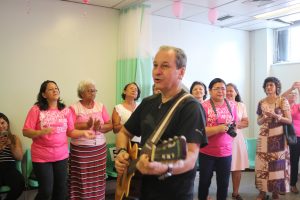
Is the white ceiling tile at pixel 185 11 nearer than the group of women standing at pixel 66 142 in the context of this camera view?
No

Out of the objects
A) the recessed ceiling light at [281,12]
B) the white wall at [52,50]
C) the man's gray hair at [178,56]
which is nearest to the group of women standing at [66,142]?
the white wall at [52,50]

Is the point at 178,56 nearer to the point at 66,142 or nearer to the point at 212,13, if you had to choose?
the point at 66,142

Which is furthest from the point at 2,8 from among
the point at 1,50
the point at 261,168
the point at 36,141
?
the point at 261,168

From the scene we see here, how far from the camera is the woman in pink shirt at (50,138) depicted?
294 centimetres

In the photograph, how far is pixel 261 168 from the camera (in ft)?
12.3

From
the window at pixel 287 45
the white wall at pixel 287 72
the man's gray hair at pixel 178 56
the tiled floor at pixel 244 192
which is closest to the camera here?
the man's gray hair at pixel 178 56

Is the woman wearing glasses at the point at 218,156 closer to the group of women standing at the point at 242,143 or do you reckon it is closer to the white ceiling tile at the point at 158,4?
the group of women standing at the point at 242,143

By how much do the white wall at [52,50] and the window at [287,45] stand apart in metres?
3.52

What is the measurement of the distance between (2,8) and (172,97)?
315 centimetres

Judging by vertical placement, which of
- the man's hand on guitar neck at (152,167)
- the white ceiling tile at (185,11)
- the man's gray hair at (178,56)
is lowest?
the man's hand on guitar neck at (152,167)

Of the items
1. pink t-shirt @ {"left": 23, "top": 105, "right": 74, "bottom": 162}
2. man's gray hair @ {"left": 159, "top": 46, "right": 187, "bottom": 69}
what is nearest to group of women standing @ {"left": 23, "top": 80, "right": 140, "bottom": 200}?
pink t-shirt @ {"left": 23, "top": 105, "right": 74, "bottom": 162}

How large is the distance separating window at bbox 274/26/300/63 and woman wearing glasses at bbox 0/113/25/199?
16.9ft

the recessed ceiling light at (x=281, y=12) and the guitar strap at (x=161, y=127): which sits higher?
the recessed ceiling light at (x=281, y=12)

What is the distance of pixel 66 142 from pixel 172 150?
7.24 feet
